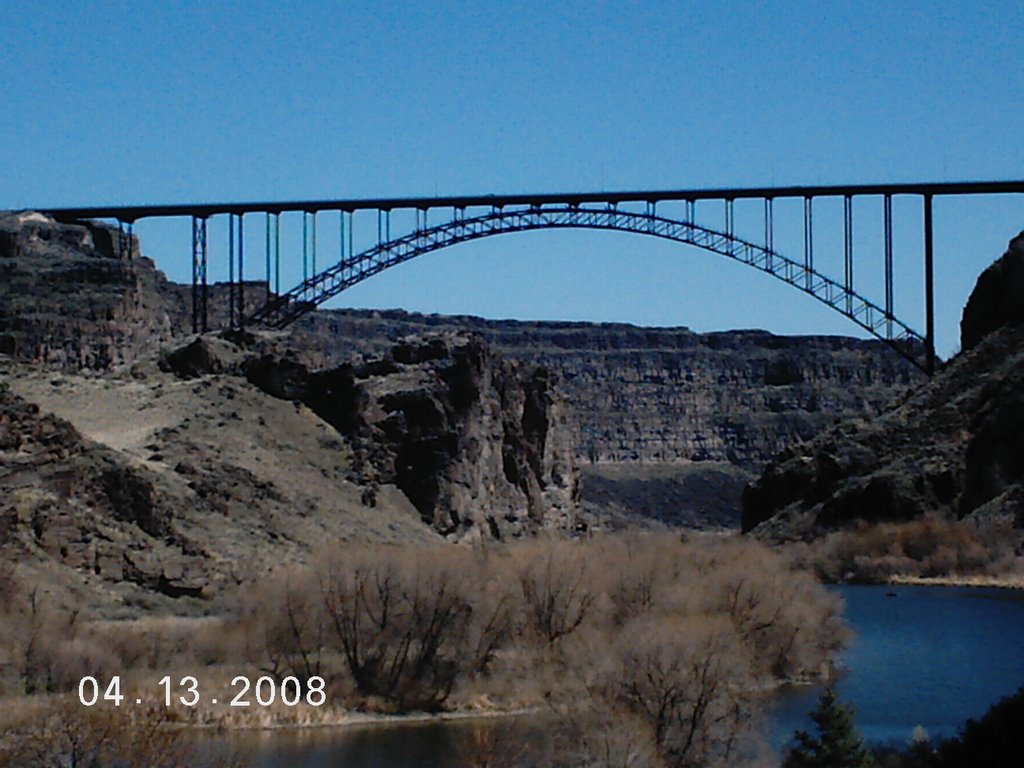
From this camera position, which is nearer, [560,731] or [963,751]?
[963,751]

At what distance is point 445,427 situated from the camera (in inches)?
3179

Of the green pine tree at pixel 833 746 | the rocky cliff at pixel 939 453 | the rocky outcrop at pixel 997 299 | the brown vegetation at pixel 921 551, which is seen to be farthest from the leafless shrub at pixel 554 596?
the rocky outcrop at pixel 997 299

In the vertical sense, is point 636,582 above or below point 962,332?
below

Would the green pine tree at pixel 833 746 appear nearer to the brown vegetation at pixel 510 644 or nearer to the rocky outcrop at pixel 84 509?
the brown vegetation at pixel 510 644

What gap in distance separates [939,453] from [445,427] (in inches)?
1356

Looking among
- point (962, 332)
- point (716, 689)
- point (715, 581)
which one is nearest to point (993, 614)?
point (715, 581)

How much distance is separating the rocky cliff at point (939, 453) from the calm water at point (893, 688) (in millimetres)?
16990

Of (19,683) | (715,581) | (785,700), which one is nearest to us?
(19,683)

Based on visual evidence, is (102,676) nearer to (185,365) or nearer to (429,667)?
(429,667)

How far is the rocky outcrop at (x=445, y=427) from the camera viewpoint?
253 feet

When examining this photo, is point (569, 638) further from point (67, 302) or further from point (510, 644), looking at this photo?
point (67, 302)

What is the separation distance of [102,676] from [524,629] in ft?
37.8

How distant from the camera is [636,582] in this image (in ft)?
182

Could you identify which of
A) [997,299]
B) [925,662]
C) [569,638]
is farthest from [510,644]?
[997,299]
